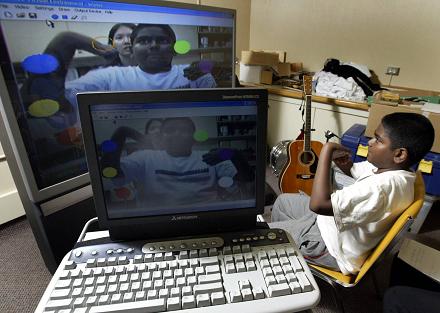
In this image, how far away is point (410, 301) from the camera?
0.87 meters

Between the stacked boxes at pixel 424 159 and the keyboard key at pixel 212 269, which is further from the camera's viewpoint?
the stacked boxes at pixel 424 159

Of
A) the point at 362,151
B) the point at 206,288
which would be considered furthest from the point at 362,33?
the point at 206,288

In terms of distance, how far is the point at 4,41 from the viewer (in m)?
0.70

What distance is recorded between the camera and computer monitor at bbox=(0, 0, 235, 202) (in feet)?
2.38

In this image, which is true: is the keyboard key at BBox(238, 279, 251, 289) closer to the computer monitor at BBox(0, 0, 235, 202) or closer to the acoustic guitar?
the computer monitor at BBox(0, 0, 235, 202)

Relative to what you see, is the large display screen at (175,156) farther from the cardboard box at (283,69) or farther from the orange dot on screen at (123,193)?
the cardboard box at (283,69)

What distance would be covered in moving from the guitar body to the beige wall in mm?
1095

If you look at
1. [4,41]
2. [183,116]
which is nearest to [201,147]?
[183,116]

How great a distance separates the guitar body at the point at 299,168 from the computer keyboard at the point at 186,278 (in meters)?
1.26

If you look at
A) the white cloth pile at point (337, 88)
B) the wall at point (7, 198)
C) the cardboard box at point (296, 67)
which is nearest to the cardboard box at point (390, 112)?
the white cloth pile at point (337, 88)

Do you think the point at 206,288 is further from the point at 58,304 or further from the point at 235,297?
the point at 58,304

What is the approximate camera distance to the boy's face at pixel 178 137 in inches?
24.6

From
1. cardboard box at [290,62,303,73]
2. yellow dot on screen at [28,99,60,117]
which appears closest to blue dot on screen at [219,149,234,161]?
yellow dot on screen at [28,99,60,117]

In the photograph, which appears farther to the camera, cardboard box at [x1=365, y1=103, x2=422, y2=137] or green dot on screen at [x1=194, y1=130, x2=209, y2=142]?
cardboard box at [x1=365, y1=103, x2=422, y2=137]
